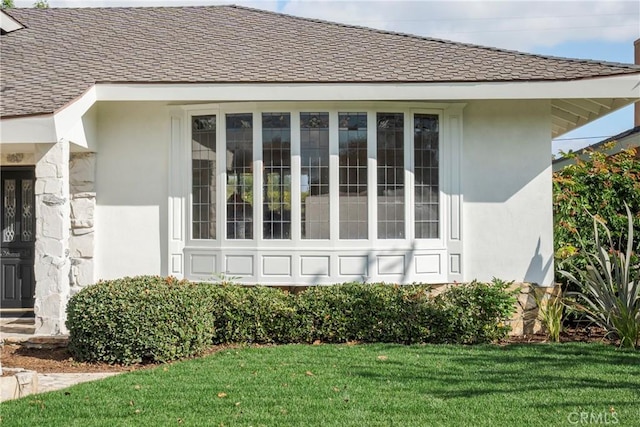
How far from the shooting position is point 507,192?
1012cm

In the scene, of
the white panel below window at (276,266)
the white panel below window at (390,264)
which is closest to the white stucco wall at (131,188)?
the white panel below window at (276,266)

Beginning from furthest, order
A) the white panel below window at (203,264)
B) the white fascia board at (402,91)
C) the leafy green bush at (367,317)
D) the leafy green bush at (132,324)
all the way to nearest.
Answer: the white panel below window at (203,264) < the white fascia board at (402,91) < the leafy green bush at (367,317) < the leafy green bush at (132,324)

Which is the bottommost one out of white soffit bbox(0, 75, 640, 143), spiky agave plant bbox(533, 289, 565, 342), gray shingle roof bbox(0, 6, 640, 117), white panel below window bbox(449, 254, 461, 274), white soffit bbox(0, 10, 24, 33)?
spiky agave plant bbox(533, 289, 565, 342)

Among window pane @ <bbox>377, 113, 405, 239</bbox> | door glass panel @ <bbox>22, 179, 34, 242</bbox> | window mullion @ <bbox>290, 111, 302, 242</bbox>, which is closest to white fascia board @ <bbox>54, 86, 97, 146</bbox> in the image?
door glass panel @ <bbox>22, 179, 34, 242</bbox>

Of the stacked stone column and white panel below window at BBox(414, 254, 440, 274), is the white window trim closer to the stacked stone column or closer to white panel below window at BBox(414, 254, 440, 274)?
white panel below window at BBox(414, 254, 440, 274)

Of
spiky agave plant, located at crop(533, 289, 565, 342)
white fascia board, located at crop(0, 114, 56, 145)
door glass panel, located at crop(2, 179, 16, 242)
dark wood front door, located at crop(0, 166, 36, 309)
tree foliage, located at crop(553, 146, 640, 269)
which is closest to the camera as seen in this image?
white fascia board, located at crop(0, 114, 56, 145)

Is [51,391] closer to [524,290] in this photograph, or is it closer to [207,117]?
[207,117]

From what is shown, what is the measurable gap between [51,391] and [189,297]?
2113mm

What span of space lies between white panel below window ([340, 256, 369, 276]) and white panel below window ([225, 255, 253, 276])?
1.36 m

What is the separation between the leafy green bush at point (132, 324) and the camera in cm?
764

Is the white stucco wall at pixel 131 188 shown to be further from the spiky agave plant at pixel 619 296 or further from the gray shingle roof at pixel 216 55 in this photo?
the spiky agave plant at pixel 619 296

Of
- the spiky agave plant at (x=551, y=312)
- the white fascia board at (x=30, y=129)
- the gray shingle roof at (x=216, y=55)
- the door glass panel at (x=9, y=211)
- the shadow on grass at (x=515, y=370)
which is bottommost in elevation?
the shadow on grass at (x=515, y=370)

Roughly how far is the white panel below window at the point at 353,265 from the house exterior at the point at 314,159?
0.07 feet

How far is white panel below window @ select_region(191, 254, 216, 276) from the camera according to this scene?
32.5ft
